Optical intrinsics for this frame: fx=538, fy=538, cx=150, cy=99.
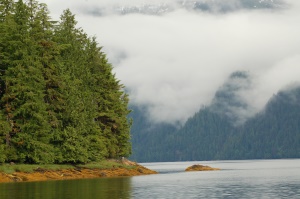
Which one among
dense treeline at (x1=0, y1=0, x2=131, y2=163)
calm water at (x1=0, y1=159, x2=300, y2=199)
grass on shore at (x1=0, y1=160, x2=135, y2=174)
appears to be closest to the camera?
calm water at (x1=0, y1=159, x2=300, y2=199)

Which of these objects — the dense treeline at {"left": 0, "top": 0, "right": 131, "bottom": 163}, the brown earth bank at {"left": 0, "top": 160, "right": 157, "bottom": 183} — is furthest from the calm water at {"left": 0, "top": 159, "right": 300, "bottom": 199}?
the dense treeline at {"left": 0, "top": 0, "right": 131, "bottom": 163}

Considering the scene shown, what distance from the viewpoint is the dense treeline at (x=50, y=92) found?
74.8m

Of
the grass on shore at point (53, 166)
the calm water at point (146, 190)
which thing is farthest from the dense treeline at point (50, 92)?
the calm water at point (146, 190)

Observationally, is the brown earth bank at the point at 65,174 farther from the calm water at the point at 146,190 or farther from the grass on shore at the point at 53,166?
the calm water at the point at 146,190

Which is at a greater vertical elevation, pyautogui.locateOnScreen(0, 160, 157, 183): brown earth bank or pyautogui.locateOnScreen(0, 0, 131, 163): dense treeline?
pyautogui.locateOnScreen(0, 0, 131, 163): dense treeline

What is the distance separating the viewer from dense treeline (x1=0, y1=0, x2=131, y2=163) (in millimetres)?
74750

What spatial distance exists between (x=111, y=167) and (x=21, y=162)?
23.4m

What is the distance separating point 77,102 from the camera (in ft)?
282

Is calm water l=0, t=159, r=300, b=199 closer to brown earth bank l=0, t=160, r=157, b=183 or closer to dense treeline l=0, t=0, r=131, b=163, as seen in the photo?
brown earth bank l=0, t=160, r=157, b=183

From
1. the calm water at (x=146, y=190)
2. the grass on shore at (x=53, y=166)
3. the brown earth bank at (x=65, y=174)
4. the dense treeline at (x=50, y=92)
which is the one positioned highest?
the dense treeline at (x=50, y=92)

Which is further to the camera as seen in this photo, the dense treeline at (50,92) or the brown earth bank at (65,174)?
the dense treeline at (50,92)

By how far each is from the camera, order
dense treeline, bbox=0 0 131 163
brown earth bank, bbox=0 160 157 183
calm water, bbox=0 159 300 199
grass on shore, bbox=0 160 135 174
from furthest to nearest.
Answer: dense treeline, bbox=0 0 131 163 → grass on shore, bbox=0 160 135 174 → brown earth bank, bbox=0 160 157 183 → calm water, bbox=0 159 300 199

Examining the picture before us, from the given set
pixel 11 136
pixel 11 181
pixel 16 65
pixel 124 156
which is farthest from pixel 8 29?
pixel 124 156

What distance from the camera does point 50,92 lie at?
83.8 m
